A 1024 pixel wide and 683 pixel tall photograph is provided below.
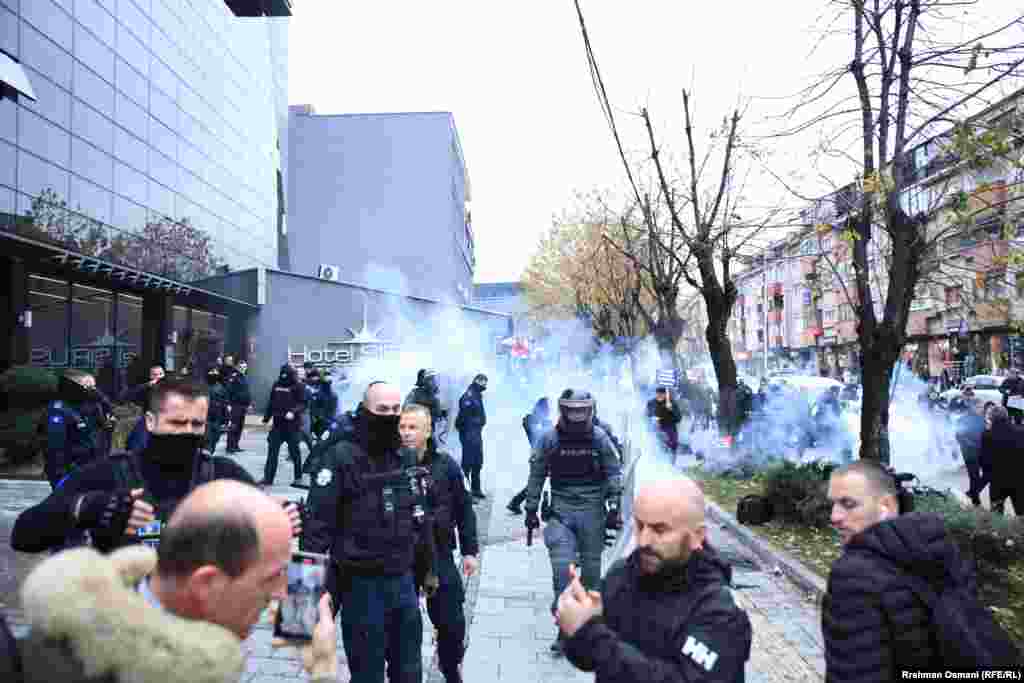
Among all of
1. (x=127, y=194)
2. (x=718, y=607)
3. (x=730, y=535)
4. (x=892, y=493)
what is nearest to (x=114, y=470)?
(x=718, y=607)

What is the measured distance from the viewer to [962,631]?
7.11 feet

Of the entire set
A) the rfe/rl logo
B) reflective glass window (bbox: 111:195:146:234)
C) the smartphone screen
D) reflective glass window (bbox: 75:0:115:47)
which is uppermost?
reflective glass window (bbox: 75:0:115:47)

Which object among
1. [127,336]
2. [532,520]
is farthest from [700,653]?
[127,336]

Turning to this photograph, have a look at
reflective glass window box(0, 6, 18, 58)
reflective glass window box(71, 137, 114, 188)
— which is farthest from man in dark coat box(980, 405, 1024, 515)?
reflective glass window box(71, 137, 114, 188)

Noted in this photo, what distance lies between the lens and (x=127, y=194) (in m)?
20.7

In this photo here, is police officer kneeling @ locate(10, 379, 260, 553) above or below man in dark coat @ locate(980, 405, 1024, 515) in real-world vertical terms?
above

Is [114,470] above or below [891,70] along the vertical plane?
below

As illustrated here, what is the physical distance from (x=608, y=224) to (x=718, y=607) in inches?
1088

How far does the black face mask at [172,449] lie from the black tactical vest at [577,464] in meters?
3.12

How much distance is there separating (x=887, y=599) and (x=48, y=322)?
62.1 ft

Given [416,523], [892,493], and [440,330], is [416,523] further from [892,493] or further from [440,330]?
[440,330]

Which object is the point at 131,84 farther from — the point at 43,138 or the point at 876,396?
the point at 876,396

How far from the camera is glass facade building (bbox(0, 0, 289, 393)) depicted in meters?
16.2

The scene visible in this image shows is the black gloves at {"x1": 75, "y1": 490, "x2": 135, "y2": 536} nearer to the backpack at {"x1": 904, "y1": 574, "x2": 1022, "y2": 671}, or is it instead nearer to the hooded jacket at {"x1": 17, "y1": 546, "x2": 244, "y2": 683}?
the hooded jacket at {"x1": 17, "y1": 546, "x2": 244, "y2": 683}
